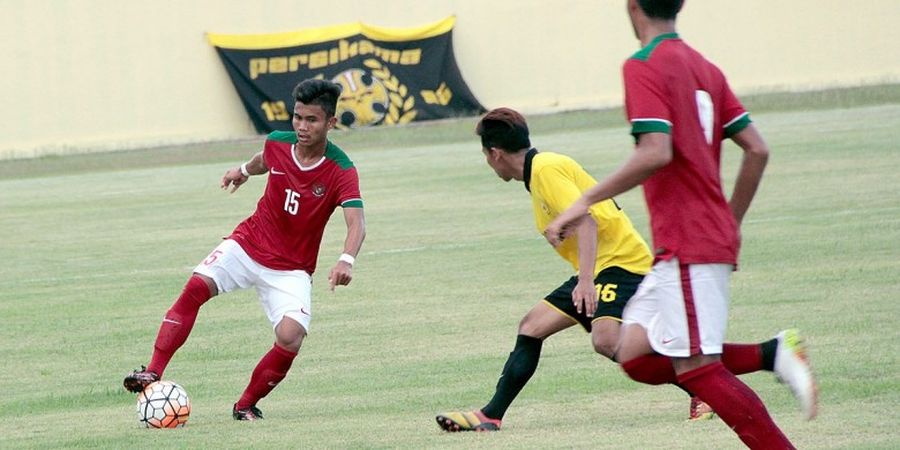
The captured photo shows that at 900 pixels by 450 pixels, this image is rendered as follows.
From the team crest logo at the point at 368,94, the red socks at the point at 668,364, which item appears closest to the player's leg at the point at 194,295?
the red socks at the point at 668,364

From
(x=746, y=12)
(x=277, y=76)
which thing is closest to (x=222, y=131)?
(x=277, y=76)

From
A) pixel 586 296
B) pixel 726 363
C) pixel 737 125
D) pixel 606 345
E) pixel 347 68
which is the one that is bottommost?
pixel 347 68

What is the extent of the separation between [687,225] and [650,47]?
1.96 ft

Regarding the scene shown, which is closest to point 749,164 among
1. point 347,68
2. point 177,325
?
point 177,325

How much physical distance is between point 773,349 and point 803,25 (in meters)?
29.7

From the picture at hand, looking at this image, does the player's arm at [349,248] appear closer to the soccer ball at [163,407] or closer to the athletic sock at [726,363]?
the soccer ball at [163,407]

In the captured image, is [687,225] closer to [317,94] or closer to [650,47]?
[650,47]

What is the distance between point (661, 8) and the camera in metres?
5.40

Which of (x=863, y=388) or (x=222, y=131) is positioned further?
(x=222, y=131)

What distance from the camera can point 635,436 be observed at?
6.89 m

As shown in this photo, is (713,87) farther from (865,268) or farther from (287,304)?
(865,268)

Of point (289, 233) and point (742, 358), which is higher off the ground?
point (742, 358)

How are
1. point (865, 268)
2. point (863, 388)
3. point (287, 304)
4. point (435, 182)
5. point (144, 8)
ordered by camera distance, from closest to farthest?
point (863, 388), point (287, 304), point (865, 268), point (435, 182), point (144, 8)

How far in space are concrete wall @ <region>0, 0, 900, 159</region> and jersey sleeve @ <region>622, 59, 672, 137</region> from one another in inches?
1115
